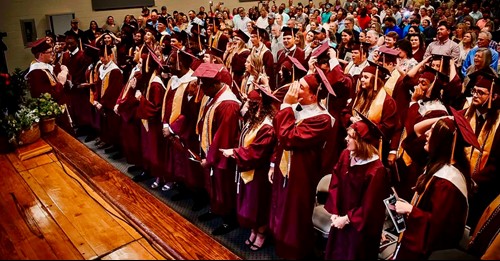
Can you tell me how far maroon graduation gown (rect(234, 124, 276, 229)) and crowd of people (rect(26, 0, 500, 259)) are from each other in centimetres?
1

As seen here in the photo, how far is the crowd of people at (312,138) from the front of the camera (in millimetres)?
2816

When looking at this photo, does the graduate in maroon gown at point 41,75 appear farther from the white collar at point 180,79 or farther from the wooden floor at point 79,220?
the wooden floor at point 79,220

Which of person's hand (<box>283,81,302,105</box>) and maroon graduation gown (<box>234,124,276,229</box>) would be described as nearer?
person's hand (<box>283,81,302,105</box>)

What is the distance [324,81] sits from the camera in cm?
346

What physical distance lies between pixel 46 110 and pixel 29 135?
39 centimetres

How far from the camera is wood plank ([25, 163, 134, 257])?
2.31 meters

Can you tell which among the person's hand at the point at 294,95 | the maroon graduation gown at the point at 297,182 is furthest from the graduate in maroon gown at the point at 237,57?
the maroon graduation gown at the point at 297,182

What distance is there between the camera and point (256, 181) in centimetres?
382

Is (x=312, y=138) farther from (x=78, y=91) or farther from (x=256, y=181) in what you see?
(x=78, y=91)

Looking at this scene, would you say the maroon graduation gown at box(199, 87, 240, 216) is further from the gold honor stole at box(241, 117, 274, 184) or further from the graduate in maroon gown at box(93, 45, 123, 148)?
the graduate in maroon gown at box(93, 45, 123, 148)

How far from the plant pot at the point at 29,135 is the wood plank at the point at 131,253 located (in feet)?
7.37

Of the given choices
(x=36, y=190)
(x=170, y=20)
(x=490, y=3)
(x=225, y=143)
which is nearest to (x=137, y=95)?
(x=225, y=143)

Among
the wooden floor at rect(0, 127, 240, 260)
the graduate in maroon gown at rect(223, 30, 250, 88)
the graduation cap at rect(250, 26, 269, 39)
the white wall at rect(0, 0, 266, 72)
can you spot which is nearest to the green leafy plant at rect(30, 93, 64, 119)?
the wooden floor at rect(0, 127, 240, 260)

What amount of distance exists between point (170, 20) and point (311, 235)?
1073 cm
